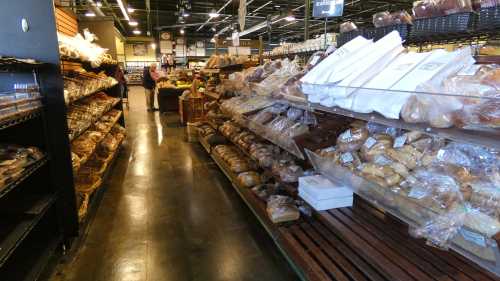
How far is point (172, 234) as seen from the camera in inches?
112

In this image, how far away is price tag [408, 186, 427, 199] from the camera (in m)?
1.28

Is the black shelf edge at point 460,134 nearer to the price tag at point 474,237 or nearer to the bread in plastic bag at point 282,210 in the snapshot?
the price tag at point 474,237

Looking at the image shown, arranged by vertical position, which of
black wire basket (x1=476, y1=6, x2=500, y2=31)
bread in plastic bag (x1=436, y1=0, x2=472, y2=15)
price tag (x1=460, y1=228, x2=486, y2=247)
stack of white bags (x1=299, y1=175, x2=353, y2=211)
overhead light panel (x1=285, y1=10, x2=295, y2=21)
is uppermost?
overhead light panel (x1=285, y1=10, x2=295, y2=21)

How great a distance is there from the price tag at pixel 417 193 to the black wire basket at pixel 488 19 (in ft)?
2.38

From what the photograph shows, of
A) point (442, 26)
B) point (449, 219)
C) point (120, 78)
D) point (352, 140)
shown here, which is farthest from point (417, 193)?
point (120, 78)

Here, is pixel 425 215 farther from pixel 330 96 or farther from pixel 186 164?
pixel 186 164

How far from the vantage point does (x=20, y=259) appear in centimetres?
220

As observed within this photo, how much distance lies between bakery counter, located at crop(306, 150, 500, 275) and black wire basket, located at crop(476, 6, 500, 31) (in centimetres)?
73

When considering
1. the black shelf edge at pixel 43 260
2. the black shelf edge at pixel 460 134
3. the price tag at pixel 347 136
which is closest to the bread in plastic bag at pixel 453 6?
the black shelf edge at pixel 460 134

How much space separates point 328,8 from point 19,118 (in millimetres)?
2238

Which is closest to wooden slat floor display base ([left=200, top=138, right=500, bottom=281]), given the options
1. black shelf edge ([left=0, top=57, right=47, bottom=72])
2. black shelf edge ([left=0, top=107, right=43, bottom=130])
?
black shelf edge ([left=0, top=107, right=43, bottom=130])

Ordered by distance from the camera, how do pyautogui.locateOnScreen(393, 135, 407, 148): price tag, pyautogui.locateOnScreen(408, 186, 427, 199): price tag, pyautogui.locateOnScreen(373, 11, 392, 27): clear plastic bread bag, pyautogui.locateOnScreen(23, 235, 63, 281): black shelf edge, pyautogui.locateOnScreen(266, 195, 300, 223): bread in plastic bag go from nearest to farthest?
pyautogui.locateOnScreen(408, 186, 427, 199): price tag → pyautogui.locateOnScreen(393, 135, 407, 148): price tag → pyautogui.locateOnScreen(373, 11, 392, 27): clear plastic bread bag → pyautogui.locateOnScreen(23, 235, 63, 281): black shelf edge → pyautogui.locateOnScreen(266, 195, 300, 223): bread in plastic bag

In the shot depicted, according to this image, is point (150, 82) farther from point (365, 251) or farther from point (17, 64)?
point (365, 251)

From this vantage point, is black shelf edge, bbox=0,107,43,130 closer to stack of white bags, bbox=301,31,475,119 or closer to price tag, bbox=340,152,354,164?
stack of white bags, bbox=301,31,475,119
